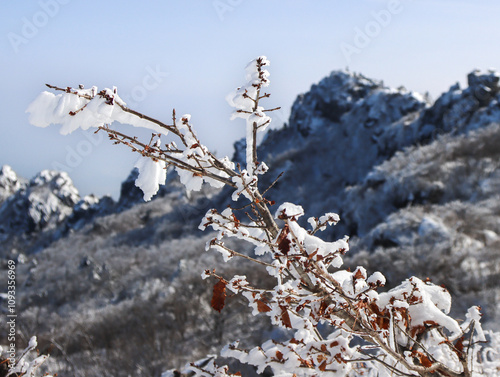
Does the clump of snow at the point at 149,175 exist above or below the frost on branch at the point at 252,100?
below

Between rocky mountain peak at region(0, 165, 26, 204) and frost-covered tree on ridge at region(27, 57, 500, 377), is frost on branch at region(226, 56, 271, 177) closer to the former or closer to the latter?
frost-covered tree on ridge at region(27, 57, 500, 377)

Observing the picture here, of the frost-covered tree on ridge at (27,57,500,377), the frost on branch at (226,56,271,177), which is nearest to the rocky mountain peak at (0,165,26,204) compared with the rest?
the frost-covered tree on ridge at (27,57,500,377)

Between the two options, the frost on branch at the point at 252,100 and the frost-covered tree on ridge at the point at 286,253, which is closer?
the frost-covered tree on ridge at the point at 286,253

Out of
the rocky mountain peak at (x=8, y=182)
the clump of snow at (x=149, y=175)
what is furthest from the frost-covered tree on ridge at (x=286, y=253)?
the rocky mountain peak at (x=8, y=182)

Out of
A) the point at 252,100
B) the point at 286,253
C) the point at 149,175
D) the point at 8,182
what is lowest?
the point at 286,253

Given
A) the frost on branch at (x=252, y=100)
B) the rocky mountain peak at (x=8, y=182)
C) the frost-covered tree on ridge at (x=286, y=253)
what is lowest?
the frost-covered tree on ridge at (x=286, y=253)

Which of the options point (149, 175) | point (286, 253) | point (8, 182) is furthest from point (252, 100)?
point (8, 182)

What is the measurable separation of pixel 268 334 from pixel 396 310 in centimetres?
1232

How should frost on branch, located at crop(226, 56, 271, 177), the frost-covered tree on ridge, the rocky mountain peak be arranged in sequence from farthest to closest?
the rocky mountain peak < frost on branch, located at crop(226, 56, 271, 177) < the frost-covered tree on ridge

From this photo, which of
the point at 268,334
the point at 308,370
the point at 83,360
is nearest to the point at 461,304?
the point at 268,334

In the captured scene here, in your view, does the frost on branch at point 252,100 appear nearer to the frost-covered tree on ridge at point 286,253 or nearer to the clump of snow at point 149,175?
the frost-covered tree on ridge at point 286,253

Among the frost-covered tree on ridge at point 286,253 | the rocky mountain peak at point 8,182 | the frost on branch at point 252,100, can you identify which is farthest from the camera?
the rocky mountain peak at point 8,182

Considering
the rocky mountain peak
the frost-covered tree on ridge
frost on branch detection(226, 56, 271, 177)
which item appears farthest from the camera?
the rocky mountain peak

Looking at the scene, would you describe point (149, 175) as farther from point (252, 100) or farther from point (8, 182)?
point (8, 182)
